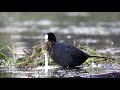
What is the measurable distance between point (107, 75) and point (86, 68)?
203 mm

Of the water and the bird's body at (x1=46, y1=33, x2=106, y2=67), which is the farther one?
the water

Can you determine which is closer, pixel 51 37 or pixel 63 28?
pixel 51 37

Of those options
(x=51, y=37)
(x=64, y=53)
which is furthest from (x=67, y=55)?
(x=51, y=37)

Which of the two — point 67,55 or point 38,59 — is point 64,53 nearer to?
point 67,55

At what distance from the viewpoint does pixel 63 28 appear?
4.13 m

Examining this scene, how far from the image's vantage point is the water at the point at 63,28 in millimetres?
4066

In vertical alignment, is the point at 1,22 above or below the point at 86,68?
above

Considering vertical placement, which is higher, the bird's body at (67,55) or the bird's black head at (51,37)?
the bird's black head at (51,37)

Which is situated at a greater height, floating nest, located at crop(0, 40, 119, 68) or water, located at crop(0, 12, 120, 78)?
water, located at crop(0, 12, 120, 78)

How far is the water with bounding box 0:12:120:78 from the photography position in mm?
4066
